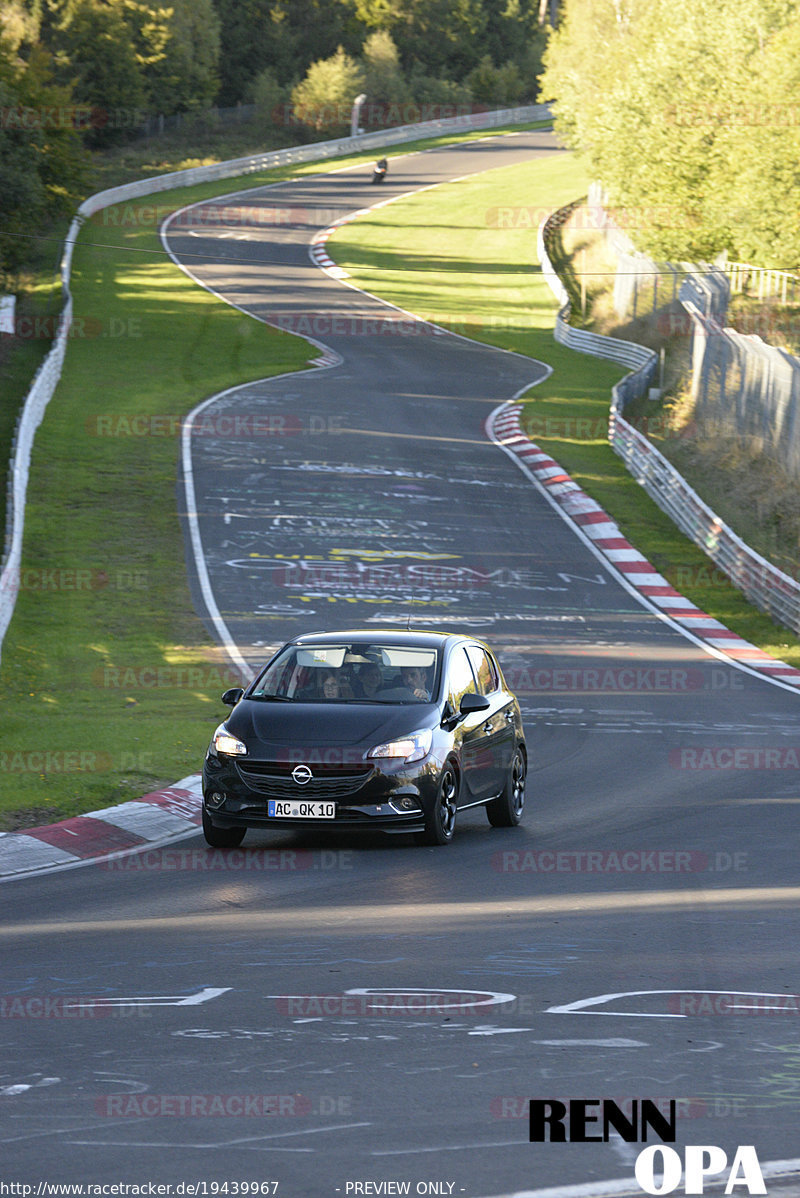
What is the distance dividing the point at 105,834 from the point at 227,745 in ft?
4.34

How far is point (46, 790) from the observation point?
44.9 ft

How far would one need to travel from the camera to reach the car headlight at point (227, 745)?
11.9 m

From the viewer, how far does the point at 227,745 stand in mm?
12000

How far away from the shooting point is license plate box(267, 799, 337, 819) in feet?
38.3

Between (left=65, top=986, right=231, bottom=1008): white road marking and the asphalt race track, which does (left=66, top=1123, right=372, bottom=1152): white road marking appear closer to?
the asphalt race track

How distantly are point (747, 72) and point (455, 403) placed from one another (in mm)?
17865

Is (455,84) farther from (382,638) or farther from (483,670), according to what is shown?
(382,638)

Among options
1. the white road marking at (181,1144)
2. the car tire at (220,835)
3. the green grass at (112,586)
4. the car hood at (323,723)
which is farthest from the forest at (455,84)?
the white road marking at (181,1144)

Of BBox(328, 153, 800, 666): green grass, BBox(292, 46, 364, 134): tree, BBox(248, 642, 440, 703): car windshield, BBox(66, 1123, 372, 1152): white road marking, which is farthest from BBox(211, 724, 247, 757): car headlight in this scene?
BBox(292, 46, 364, 134): tree

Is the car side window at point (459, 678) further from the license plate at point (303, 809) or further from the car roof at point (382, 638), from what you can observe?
the license plate at point (303, 809)

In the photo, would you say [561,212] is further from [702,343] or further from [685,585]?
[685,585]

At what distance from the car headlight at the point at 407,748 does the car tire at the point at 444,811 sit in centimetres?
29

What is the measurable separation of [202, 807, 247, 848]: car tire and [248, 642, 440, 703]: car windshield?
1137 millimetres

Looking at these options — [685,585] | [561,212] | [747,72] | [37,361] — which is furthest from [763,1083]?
[561,212]
